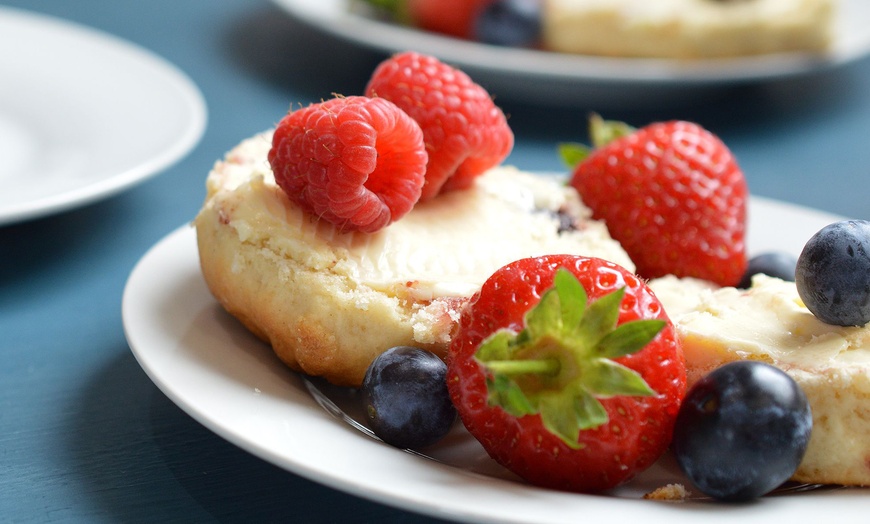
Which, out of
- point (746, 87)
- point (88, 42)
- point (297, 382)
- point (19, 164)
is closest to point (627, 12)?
point (746, 87)

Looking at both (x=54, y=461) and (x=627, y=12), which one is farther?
(x=627, y=12)

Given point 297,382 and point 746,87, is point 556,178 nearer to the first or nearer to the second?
point 297,382

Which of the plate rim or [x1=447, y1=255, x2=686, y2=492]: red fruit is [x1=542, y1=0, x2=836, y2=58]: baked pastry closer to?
the plate rim

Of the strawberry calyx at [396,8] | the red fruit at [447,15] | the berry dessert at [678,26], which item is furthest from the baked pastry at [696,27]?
the strawberry calyx at [396,8]

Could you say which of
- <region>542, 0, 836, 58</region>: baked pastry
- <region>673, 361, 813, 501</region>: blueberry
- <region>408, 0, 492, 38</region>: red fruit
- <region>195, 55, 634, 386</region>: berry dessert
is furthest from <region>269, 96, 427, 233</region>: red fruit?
<region>408, 0, 492, 38</region>: red fruit

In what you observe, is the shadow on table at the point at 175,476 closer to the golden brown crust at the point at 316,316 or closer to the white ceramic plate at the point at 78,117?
the golden brown crust at the point at 316,316

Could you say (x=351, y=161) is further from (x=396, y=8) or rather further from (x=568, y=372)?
(x=396, y=8)
